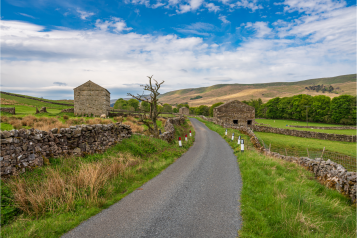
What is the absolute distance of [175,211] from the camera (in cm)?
541

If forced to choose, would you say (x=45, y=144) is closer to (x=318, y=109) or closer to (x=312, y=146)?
(x=312, y=146)

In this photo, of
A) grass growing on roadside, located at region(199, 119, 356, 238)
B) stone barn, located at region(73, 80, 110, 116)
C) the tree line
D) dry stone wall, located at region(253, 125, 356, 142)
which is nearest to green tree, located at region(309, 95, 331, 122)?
the tree line

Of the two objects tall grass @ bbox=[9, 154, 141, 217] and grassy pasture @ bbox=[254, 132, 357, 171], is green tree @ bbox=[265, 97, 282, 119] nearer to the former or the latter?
grassy pasture @ bbox=[254, 132, 357, 171]

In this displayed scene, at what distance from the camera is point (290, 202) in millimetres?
6074

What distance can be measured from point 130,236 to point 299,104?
88630mm

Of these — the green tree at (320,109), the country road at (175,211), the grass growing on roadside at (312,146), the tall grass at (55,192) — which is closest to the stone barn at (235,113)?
the grass growing on roadside at (312,146)

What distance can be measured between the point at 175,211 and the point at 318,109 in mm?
83999

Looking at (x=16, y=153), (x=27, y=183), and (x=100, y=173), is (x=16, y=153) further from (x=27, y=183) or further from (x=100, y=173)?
(x=100, y=173)

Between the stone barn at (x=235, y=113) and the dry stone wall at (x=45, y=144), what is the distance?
3470 cm

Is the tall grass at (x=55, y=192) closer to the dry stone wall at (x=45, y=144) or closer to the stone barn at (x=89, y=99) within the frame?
the dry stone wall at (x=45, y=144)

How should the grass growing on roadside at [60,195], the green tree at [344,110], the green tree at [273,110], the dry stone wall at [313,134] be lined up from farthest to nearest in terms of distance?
the green tree at [273,110] < the green tree at [344,110] < the dry stone wall at [313,134] < the grass growing on roadside at [60,195]

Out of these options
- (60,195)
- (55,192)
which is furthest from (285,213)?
(55,192)

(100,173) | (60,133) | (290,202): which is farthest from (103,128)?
A: (290,202)

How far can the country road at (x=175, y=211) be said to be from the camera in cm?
441
